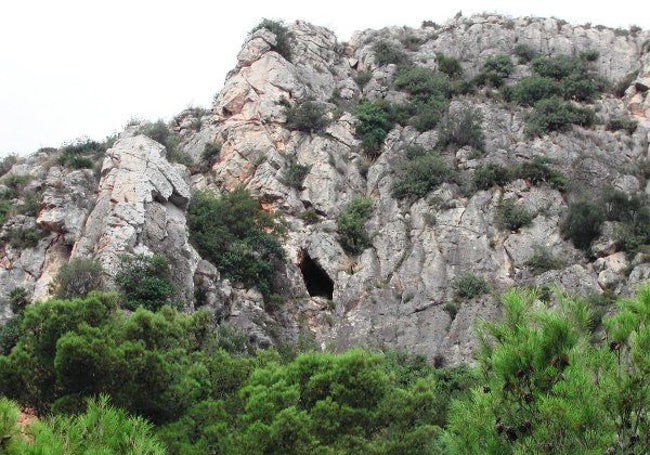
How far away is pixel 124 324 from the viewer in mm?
14172

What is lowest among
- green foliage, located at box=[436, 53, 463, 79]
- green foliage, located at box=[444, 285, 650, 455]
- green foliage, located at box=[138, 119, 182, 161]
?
green foliage, located at box=[444, 285, 650, 455]

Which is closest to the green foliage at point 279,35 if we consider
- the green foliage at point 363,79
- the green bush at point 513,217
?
the green foliage at point 363,79

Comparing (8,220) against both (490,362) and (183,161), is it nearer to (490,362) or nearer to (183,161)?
(183,161)

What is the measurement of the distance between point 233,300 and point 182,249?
2.80 m

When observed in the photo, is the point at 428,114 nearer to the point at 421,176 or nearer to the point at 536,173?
the point at 421,176

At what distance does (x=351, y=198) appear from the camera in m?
33.9

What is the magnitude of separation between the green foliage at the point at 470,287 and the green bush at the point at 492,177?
5.92m

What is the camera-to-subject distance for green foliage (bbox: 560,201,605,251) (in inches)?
1152

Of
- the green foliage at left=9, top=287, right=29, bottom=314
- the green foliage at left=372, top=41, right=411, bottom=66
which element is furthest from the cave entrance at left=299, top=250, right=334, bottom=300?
the green foliage at left=372, top=41, right=411, bottom=66

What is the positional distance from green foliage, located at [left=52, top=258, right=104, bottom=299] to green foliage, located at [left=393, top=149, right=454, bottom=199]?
48.3ft

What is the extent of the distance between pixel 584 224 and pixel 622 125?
9791 millimetres

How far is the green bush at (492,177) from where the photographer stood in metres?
32.7

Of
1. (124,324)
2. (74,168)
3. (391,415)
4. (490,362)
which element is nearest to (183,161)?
(74,168)

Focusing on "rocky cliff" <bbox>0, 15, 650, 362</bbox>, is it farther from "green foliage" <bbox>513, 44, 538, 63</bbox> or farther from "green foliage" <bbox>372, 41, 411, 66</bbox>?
Result: "green foliage" <bbox>372, 41, 411, 66</bbox>
